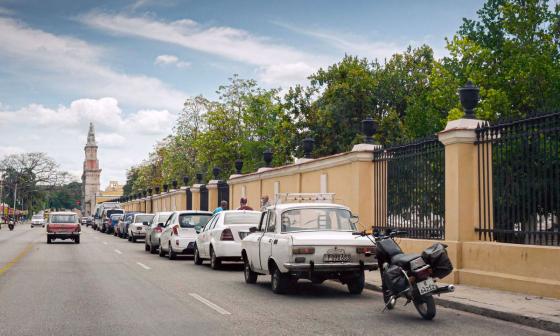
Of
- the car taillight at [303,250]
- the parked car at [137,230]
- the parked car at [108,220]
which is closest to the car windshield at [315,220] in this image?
the car taillight at [303,250]

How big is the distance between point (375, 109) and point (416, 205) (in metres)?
38.5

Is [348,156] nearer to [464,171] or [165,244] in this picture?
[464,171]

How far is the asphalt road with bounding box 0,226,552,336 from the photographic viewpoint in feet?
27.6

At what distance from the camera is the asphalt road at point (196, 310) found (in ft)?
27.6

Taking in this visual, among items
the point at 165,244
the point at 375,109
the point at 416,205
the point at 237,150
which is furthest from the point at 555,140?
the point at 237,150

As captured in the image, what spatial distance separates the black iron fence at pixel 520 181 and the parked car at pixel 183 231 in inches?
409

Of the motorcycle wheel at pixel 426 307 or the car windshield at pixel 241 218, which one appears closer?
the motorcycle wheel at pixel 426 307

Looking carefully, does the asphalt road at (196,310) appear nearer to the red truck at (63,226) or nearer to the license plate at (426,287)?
the license plate at (426,287)

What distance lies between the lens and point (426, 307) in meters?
9.24

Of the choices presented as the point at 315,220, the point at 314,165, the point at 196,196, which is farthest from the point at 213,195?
the point at 315,220

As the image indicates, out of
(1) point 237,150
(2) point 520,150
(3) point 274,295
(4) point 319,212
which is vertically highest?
(1) point 237,150

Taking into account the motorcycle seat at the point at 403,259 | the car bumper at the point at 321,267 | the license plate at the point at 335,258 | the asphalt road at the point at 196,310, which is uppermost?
the motorcycle seat at the point at 403,259

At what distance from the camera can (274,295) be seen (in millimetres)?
12047

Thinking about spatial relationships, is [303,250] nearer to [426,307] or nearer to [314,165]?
[426,307]
